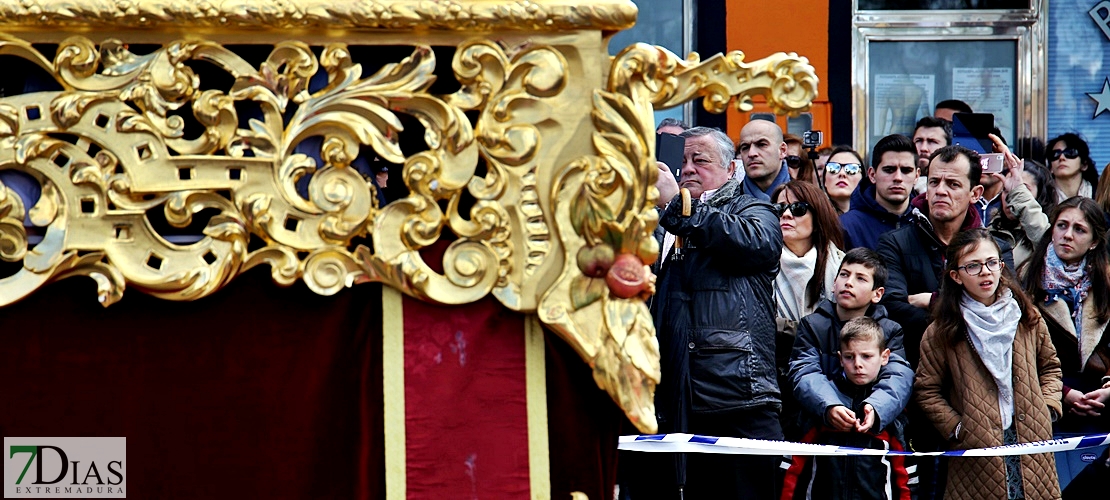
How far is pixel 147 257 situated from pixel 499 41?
0.68 metres

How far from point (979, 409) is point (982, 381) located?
10 centimetres

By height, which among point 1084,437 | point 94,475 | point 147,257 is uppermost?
point 147,257

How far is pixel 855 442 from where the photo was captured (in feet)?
16.0

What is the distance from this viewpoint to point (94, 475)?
96.1 inches

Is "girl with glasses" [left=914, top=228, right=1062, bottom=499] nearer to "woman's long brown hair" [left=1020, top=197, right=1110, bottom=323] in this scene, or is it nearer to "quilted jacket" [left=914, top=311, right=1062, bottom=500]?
"quilted jacket" [left=914, top=311, right=1062, bottom=500]

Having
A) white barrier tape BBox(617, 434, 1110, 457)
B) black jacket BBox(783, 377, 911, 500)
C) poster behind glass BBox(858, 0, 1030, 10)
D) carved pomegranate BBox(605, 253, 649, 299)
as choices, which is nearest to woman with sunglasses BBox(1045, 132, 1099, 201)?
white barrier tape BBox(617, 434, 1110, 457)

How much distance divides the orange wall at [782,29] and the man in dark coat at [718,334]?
13.5ft

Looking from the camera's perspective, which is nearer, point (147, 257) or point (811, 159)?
point (147, 257)

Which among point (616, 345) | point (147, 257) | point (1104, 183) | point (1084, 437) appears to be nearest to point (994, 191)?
point (1104, 183)

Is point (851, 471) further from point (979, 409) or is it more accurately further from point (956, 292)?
point (956, 292)

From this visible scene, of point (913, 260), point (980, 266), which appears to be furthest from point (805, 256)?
point (980, 266)

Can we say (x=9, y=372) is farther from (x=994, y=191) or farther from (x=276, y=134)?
(x=994, y=191)

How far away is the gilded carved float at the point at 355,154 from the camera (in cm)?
237

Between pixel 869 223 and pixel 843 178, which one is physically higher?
pixel 843 178
